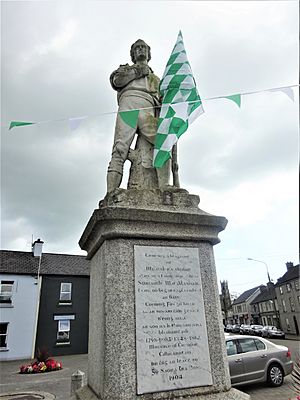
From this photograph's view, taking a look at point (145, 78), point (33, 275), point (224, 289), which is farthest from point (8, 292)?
point (224, 289)

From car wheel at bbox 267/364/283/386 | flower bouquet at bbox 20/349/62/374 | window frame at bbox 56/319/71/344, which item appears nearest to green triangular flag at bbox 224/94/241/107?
car wheel at bbox 267/364/283/386

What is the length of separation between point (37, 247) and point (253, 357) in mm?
20751

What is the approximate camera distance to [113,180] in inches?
146

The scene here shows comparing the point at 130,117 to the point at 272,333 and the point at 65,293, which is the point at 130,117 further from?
the point at 272,333

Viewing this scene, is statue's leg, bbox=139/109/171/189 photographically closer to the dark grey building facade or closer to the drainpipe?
the drainpipe

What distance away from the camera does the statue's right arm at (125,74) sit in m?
4.25

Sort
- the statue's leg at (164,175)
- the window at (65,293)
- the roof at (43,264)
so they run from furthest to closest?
the window at (65,293)
the roof at (43,264)
the statue's leg at (164,175)

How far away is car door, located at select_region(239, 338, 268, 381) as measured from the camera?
8391 millimetres

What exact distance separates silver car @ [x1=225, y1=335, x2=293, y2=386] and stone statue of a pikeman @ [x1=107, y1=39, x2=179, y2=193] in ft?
21.6

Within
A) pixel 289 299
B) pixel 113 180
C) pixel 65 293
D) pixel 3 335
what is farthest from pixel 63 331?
pixel 289 299

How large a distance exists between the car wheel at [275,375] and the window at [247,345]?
72cm

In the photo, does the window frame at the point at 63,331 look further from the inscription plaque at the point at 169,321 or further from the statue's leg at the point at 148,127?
the inscription plaque at the point at 169,321

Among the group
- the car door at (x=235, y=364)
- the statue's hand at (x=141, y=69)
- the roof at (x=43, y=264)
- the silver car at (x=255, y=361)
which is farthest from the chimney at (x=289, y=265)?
the statue's hand at (x=141, y=69)

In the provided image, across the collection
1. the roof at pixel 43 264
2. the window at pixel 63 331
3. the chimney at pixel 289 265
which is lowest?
the window at pixel 63 331
